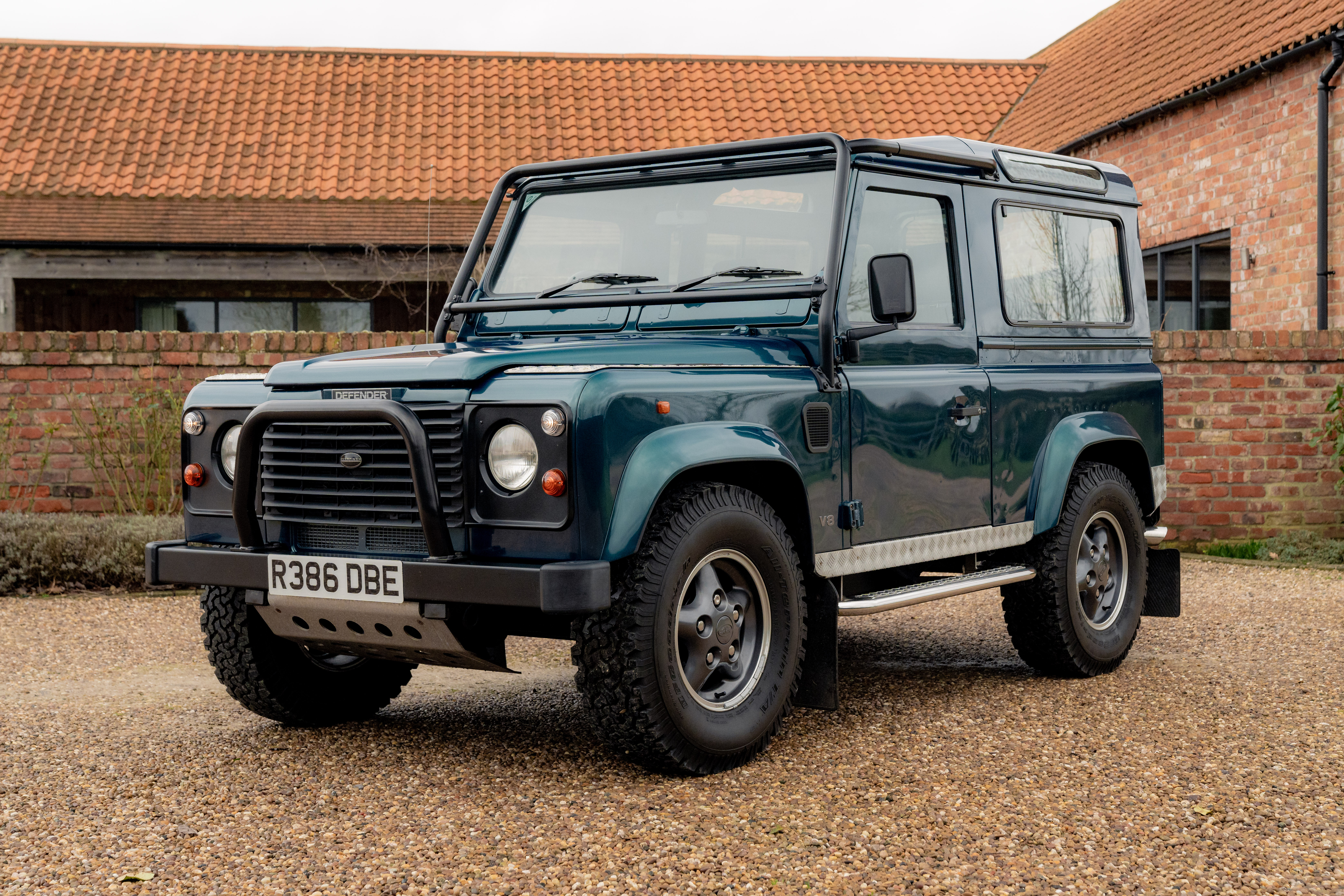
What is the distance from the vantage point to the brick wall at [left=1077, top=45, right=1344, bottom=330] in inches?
480

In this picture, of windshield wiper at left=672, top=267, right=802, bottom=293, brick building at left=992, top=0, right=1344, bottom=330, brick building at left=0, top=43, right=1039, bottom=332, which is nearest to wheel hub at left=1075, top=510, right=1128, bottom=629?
windshield wiper at left=672, top=267, right=802, bottom=293

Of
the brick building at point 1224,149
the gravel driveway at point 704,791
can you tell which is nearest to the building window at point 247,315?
the brick building at point 1224,149

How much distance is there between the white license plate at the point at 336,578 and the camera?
12.6 ft

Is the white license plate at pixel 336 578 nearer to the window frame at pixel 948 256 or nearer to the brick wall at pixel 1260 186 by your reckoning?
the window frame at pixel 948 256

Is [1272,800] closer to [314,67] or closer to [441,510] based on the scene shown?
[441,510]

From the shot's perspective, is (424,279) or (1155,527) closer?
(1155,527)

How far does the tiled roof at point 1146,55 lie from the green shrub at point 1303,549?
183 inches

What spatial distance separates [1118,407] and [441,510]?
3.46 m

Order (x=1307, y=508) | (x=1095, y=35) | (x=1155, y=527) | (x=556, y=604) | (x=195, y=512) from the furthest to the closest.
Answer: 1. (x=1095, y=35)
2. (x=1307, y=508)
3. (x=1155, y=527)
4. (x=195, y=512)
5. (x=556, y=604)

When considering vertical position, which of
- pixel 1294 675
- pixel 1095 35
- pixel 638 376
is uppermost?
pixel 1095 35

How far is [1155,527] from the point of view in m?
6.30

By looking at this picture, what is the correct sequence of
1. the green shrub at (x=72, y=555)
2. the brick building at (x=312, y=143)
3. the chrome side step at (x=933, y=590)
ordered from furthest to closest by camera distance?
the brick building at (x=312, y=143), the green shrub at (x=72, y=555), the chrome side step at (x=933, y=590)

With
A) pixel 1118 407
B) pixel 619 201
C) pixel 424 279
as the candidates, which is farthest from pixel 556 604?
pixel 424 279

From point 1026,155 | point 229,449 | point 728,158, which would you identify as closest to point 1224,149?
point 1026,155
